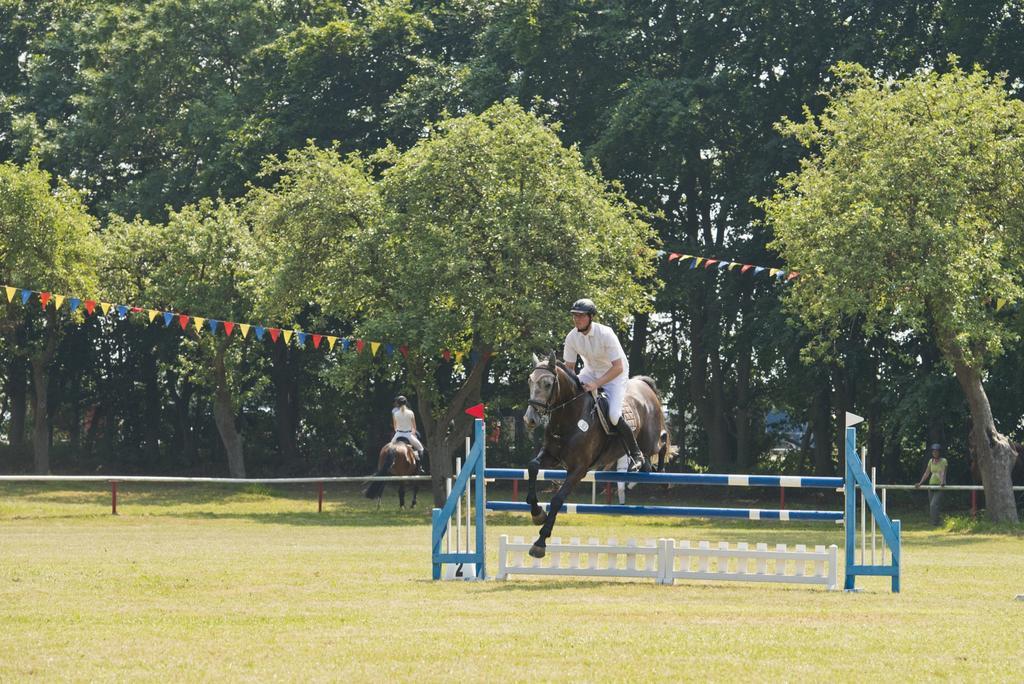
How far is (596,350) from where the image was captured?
15.8 m

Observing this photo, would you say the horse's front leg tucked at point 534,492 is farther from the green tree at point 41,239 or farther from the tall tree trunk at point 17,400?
the tall tree trunk at point 17,400

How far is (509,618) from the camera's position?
40.8 feet

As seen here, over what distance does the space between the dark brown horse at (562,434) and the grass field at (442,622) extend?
2.86ft

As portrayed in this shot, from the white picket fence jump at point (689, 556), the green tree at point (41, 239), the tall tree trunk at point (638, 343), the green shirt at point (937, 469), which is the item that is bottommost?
the white picket fence jump at point (689, 556)

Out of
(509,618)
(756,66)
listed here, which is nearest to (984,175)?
(756,66)

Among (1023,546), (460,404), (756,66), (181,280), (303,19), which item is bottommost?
(1023,546)

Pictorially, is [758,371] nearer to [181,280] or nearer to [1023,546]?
[181,280]

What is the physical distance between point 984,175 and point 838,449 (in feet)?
53.9

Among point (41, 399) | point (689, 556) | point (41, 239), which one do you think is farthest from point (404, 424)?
point (689, 556)

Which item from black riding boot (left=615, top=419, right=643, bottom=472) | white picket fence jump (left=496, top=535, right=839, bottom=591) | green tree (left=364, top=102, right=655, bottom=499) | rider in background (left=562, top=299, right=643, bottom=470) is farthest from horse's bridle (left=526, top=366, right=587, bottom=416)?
green tree (left=364, top=102, right=655, bottom=499)

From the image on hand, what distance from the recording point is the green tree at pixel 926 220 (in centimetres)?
2788

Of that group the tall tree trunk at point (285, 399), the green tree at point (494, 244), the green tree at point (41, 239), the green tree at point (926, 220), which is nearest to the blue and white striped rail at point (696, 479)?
the green tree at point (926, 220)

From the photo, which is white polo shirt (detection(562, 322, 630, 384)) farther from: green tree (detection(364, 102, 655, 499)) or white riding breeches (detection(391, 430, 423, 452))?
white riding breeches (detection(391, 430, 423, 452))

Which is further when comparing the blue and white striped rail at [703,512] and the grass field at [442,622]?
the blue and white striped rail at [703,512]
